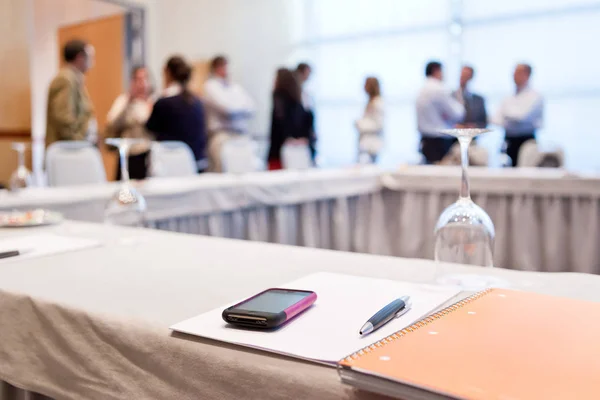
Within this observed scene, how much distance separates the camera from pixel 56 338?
2.64 ft

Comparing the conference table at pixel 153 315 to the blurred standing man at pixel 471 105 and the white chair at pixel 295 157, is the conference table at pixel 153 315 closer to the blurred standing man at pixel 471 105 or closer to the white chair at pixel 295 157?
the white chair at pixel 295 157

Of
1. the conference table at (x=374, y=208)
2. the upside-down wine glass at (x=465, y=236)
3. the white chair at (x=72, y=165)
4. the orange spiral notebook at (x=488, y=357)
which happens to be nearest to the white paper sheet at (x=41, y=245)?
the upside-down wine glass at (x=465, y=236)

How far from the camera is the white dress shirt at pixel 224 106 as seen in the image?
562 centimetres

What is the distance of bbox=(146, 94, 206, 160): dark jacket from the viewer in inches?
158

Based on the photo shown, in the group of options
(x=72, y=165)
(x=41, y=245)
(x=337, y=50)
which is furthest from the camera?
(x=337, y=50)

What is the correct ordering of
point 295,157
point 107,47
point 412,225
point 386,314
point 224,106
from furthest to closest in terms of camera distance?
point 107,47 < point 224,106 < point 295,157 < point 412,225 < point 386,314

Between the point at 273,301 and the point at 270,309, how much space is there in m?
0.04

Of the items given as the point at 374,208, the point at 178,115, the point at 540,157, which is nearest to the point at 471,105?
the point at 540,157

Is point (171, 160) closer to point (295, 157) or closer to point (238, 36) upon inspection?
point (295, 157)

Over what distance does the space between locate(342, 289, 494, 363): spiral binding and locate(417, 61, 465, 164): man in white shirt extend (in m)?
3.95

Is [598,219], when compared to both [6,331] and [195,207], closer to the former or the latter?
[195,207]

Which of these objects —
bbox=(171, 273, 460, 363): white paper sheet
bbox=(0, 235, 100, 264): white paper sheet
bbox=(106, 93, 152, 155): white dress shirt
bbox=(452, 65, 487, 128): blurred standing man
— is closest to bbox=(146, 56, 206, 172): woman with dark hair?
bbox=(106, 93, 152, 155): white dress shirt

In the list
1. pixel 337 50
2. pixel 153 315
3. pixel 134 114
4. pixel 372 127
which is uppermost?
pixel 337 50

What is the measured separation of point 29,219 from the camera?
1.60 meters
